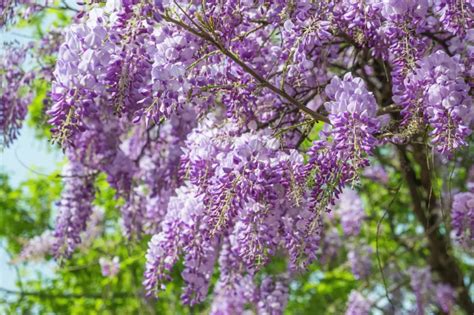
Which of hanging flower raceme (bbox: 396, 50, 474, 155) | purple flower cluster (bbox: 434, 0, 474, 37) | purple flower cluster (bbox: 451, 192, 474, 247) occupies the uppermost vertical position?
purple flower cluster (bbox: 434, 0, 474, 37)

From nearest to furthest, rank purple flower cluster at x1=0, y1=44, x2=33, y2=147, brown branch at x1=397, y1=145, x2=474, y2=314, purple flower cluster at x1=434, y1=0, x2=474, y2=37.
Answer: purple flower cluster at x1=434, y1=0, x2=474, y2=37, purple flower cluster at x1=0, y1=44, x2=33, y2=147, brown branch at x1=397, y1=145, x2=474, y2=314

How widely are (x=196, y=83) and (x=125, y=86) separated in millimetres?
301

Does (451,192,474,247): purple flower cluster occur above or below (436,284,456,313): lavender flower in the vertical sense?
below

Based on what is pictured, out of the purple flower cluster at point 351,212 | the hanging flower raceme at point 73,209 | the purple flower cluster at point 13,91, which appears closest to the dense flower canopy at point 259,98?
the purple flower cluster at point 13,91

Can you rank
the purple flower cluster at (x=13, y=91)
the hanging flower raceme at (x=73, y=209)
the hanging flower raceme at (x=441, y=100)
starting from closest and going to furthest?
the hanging flower raceme at (x=441, y=100)
the purple flower cluster at (x=13, y=91)
the hanging flower raceme at (x=73, y=209)

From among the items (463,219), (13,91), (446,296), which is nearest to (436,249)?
(446,296)

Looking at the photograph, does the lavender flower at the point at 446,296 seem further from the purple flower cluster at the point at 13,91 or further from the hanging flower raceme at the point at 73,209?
the purple flower cluster at the point at 13,91

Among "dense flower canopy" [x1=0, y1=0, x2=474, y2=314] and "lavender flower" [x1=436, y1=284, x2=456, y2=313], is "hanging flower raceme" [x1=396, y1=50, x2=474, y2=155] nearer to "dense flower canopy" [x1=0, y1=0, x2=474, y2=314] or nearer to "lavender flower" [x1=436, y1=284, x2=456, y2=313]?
"dense flower canopy" [x1=0, y1=0, x2=474, y2=314]

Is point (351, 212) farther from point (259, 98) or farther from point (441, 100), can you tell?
point (441, 100)

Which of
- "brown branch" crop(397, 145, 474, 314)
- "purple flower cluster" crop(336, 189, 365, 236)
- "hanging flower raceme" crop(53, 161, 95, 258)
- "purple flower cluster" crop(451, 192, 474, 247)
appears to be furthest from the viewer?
"purple flower cluster" crop(336, 189, 365, 236)

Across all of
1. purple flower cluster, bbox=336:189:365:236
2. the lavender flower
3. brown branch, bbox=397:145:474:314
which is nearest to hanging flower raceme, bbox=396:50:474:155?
brown branch, bbox=397:145:474:314

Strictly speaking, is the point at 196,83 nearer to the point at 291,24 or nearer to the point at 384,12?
the point at 291,24

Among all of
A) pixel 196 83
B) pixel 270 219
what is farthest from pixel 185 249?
pixel 196 83

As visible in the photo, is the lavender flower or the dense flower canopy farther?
the lavender flower
